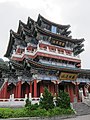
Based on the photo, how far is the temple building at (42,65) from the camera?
1834 centimetres

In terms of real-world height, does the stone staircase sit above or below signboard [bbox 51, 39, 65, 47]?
below

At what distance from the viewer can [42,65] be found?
715 inches

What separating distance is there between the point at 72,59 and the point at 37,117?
1464cm

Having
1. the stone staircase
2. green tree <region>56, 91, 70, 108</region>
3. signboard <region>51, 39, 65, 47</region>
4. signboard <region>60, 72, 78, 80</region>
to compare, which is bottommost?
the stone staircase

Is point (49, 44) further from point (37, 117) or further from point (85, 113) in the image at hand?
point (37, 117)

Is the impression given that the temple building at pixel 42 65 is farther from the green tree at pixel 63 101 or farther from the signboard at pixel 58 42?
the green tree at pixel 63 101

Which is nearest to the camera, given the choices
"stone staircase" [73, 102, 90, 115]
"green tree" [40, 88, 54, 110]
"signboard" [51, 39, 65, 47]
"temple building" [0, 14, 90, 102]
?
"green tree" [40, 88, 54, 110]

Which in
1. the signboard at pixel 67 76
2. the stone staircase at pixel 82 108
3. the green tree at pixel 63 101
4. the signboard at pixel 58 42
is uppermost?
the signboard at pixel 58 42

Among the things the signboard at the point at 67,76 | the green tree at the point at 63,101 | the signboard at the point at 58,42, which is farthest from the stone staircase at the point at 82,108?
the signboard at the point at 58,42

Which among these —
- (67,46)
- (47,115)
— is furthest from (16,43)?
(47,115)

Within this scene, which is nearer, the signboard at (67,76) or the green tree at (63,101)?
the green tree at (63,101)

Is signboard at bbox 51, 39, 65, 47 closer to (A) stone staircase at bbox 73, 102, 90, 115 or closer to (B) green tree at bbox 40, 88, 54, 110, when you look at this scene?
(A) stone staircase at bbox 73, 102, 90, 115

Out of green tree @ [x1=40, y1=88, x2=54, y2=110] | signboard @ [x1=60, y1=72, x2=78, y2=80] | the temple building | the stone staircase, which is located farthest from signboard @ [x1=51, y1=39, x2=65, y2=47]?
green tree @ [x1=40, y1=88, x2=54, y2=110]

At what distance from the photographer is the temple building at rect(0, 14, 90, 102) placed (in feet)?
60.2
